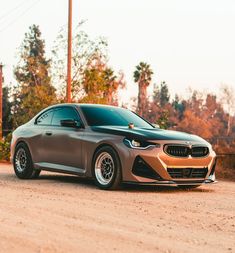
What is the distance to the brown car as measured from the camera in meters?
Result: 11.0

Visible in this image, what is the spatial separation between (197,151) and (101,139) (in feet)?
5.87

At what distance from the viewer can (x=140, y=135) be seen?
439 inches

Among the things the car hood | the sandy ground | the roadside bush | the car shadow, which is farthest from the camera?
the roadside bush

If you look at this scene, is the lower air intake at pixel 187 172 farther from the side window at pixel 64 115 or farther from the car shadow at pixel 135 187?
the side window at pixel 64 115

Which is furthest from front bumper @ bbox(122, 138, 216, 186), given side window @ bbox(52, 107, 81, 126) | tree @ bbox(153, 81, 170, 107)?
tree @ bbox(153, 81, 170, 107)

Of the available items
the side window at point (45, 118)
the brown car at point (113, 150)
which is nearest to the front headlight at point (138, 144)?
the brown car at point (113, 150)

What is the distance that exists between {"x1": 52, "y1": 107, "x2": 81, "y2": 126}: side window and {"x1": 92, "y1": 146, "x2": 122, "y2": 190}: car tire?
131 centimetres

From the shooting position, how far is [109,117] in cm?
1248

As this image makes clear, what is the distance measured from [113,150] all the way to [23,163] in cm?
319

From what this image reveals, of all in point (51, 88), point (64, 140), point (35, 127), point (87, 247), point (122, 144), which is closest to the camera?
point (87, 247)

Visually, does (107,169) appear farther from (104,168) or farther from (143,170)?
(143,170)

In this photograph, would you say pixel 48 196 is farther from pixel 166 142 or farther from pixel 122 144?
pixel 166 142

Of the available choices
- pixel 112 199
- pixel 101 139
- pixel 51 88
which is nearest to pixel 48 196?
pixel 112 199

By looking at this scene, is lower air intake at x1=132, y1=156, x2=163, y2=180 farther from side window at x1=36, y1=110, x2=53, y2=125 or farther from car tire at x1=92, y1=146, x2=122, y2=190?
side window at x1=36, y1=110, x2=53, y2=125
